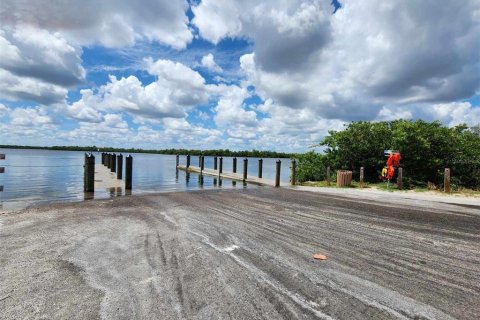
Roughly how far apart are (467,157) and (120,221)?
19.1 m

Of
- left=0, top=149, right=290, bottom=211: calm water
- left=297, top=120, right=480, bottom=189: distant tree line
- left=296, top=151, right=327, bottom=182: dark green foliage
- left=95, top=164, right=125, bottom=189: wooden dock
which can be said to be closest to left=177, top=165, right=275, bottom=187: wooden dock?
left=0, top=149, right=290, bottom=211: calm water

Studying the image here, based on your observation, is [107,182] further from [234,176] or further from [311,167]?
[311,167]

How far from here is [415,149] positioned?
18.6m

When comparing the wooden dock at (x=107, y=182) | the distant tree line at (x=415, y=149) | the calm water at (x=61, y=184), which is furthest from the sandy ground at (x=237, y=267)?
the distant tree line at (x=415, y=149)

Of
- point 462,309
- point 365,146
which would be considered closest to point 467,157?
point 365,146

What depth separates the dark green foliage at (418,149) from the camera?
18047mm

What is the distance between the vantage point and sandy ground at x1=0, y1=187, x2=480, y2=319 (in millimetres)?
→ 3346

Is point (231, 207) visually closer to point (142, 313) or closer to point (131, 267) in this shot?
point (131, 267)

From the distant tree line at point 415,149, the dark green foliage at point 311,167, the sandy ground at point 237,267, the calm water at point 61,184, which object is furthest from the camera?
the dark green foliage at point 311,167

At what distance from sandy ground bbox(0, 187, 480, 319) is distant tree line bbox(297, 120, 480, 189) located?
11498 mm

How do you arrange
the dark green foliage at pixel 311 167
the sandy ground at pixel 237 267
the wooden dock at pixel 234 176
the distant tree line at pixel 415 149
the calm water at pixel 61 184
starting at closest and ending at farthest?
the sandy ground at pixel 237 267 → the calm water at pixel 61 184 → the distant tree line at pixel 415 149 → the wooden dock at pixel 234 176 → the dark green foliage at pixel 311 167

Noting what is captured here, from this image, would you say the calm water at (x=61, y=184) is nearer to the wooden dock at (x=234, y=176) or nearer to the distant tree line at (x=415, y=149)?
the wooden dock at (x=234, y=176)

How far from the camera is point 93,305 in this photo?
3389 millimetres

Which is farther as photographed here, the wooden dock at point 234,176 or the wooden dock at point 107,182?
the wooden dock at point 234,176
